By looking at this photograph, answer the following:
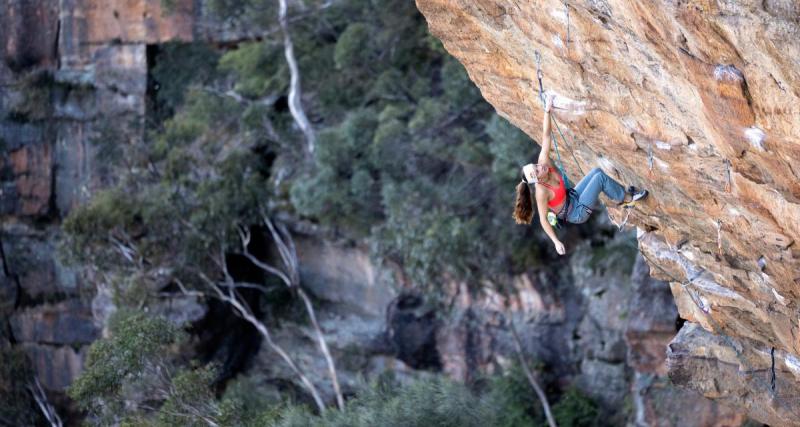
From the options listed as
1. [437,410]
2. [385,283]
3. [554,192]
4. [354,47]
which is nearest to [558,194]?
[554,192]

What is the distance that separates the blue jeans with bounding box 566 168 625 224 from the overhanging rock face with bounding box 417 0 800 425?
0.78ft

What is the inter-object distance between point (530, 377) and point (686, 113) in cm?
1205

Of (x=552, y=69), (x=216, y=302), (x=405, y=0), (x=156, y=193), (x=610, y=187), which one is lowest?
(x=216, y=302)

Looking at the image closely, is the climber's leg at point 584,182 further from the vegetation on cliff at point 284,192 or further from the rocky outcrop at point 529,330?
the rocky outcrop at point 529,330

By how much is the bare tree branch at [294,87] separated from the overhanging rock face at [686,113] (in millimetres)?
13017

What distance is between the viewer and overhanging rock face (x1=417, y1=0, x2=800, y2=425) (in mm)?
7102

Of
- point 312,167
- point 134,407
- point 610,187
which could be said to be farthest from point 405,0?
point 610,187

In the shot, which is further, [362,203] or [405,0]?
[405,0]

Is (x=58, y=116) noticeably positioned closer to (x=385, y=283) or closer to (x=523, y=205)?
(x=385, y=283)

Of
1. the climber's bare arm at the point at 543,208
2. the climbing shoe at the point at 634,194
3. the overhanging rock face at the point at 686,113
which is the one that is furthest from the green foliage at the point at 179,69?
the climber's bare arm at the point at 543,208

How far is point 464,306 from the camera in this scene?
837 inches

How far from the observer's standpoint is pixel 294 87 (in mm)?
23984

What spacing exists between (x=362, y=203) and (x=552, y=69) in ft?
41.2

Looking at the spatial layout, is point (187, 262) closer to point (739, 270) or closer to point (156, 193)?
point (156, 193)
